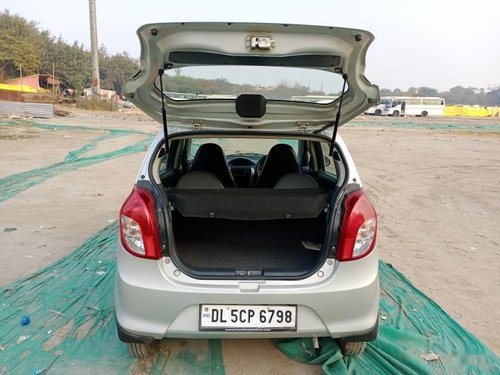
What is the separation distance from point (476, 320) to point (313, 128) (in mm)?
2006

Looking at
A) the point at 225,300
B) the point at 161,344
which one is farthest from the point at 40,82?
the point at 225,300

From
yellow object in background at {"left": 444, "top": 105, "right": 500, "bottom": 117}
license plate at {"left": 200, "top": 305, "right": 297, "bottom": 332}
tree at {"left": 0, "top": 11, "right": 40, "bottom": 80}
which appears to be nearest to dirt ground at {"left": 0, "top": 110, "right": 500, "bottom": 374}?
license plate at {"left": 200, "top": 305, "right": 297, "bottom": 332}

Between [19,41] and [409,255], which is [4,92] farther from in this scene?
[409,255]

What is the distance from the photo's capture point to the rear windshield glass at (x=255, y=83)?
294cm

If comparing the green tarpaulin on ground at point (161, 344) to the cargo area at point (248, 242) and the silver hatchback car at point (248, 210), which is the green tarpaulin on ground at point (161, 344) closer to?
the silver hatchback car at point (248, 210)

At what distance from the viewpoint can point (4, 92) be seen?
91.8ft

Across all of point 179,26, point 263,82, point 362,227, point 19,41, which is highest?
point 19,41

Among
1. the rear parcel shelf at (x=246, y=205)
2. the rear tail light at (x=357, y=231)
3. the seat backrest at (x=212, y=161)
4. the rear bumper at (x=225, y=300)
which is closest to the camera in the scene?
the rear bumper at (x=225, y=300)

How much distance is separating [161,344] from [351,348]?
123 cm

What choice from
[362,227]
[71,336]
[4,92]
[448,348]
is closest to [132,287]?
[71,336]

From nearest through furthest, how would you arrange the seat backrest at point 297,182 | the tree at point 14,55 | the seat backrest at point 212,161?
the seat backrest at point 297,182
the seat backrest at point 212,161
the tree at point 14,55

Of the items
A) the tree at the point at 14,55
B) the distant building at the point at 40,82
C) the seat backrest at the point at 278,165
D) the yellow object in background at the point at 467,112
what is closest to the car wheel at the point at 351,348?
the seat backrest at the point at 278,165

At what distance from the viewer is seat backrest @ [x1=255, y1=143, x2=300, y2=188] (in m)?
3.88

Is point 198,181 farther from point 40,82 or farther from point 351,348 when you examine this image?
point 40,82
